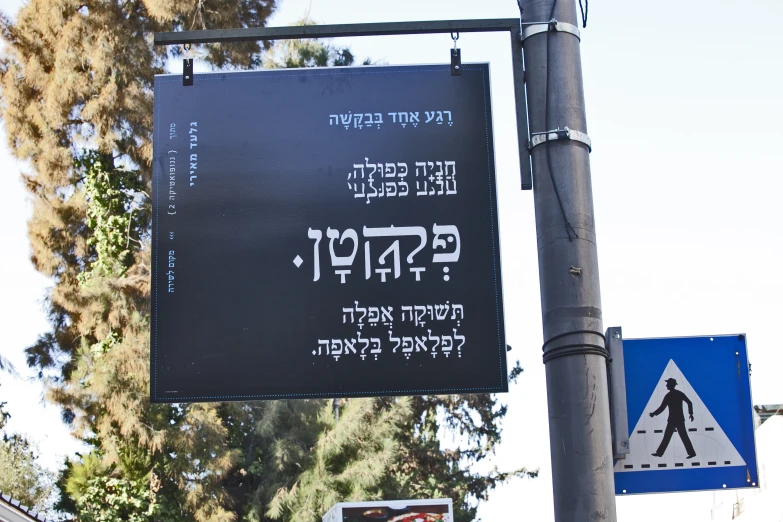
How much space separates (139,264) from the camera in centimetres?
2781

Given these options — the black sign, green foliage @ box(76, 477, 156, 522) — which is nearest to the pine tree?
green foliage @ box(76, 477, 156, 522)

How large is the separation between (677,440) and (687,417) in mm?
120

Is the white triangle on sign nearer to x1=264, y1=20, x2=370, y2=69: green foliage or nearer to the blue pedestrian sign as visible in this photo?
the blue pedestrian sign

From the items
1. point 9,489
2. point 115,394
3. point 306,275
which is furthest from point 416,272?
point 9,489

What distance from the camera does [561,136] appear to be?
480 cm

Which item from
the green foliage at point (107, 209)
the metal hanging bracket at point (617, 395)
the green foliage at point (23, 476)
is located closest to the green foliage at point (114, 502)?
the green foliage at point (107, 209)

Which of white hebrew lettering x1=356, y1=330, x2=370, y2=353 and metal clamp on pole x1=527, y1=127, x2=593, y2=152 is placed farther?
white hebrew lettering x1=356, y1=330, x2=370, y2=353

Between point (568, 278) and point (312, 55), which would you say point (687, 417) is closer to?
point (568, 278)

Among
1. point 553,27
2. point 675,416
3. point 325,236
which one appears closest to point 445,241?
point 325,236

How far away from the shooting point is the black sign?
215 inches

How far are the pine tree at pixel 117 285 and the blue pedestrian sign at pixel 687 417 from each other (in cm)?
2241

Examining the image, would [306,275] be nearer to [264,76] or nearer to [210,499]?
[264,76]

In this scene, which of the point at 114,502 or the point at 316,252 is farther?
the point at 114,502

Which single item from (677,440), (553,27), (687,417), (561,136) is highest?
(553,27)
